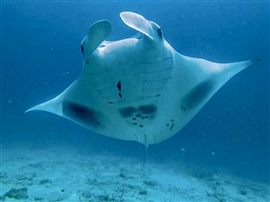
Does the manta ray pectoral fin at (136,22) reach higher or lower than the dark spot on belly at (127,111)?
higher

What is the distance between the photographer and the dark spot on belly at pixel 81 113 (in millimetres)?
3350

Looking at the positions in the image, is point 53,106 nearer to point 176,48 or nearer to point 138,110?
point 138,110

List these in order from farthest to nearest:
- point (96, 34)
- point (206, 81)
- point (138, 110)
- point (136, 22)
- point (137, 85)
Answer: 1. point (206, 81)
2. point (138, 110)
3. point (137, 85)
4. point (96, 34)
5. point (136, 22)

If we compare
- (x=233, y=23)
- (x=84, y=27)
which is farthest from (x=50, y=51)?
(x=233, y=23)

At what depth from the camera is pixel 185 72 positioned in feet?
10.1

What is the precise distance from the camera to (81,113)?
3414mm

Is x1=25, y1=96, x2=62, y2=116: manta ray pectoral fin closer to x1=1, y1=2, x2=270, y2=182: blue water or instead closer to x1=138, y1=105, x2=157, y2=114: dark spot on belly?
x1=138, y1=105, x2=157, y2=114: dark spot on belly

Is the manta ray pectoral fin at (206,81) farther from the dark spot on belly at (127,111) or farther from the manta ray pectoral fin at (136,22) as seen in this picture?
the manta ray pectoral fin at (136,22)

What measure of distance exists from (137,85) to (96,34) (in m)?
0.87

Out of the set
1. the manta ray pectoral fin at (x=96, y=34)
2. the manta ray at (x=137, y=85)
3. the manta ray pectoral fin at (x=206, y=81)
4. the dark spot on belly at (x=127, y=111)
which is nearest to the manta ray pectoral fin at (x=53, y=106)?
the manta ray at (x=137, y=85)

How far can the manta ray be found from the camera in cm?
236

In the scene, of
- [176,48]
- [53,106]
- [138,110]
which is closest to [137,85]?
[138,110]

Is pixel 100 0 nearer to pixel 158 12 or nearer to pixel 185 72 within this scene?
pixel 158 12

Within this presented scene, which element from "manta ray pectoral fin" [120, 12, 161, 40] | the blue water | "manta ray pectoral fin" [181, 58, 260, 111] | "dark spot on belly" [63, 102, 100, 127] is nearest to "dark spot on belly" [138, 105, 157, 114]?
"manta ray pectoral fin" [181, 58, 260, 111]
